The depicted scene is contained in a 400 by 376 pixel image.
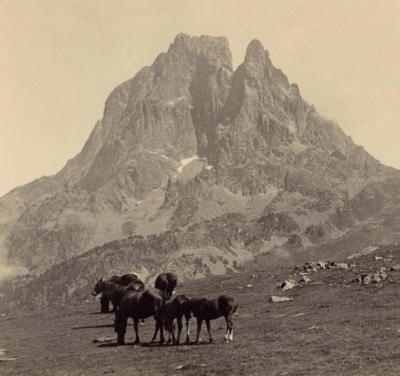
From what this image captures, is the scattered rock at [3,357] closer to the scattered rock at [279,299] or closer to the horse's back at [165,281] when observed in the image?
the horse's back at [165,281]

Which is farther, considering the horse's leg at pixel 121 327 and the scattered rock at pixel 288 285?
the scattered rock at pixel 288 285

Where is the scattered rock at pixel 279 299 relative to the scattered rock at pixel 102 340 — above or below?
above

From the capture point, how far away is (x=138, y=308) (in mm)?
31141

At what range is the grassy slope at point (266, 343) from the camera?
72.2 ft

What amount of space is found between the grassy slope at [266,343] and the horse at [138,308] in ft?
4.19

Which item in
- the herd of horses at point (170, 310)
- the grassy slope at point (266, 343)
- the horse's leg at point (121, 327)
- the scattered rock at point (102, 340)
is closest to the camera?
the grassy slope at point (266, 343)

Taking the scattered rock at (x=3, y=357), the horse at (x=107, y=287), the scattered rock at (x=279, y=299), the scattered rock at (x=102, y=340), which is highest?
the horse at (x=107, y=287)

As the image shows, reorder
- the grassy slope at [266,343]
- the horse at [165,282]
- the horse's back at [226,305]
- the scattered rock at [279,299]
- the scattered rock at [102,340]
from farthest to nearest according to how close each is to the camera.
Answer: the horse at [165,282] < the scattered rock at [279,299] < the scattered rock at [102,340] < the horse's back at [226,305] < the grassy slope at [266,343]

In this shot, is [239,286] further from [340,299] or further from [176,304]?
[176,304]

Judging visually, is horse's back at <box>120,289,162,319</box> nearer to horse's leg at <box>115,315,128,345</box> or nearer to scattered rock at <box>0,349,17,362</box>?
horse's leg at <box>115,315,128,345</box>

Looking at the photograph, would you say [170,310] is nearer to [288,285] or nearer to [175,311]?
[175,311]

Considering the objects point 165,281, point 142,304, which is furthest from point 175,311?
point 165,281

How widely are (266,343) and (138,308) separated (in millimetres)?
7679

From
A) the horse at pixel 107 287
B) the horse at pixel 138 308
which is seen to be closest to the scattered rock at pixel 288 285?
the horse at pixel 107 287
